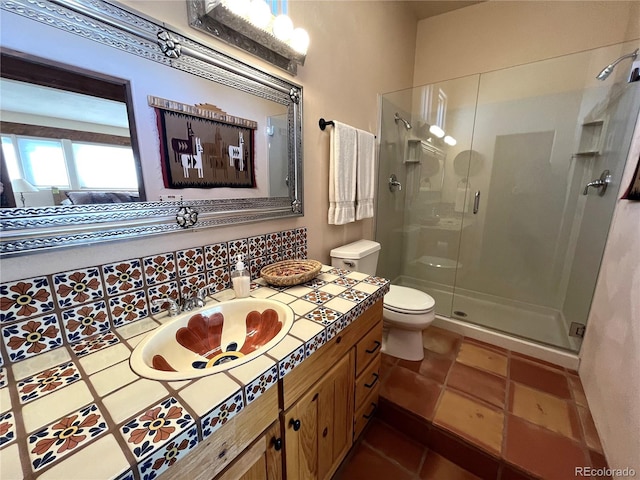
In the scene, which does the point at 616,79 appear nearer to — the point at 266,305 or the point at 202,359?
the point at 266,305

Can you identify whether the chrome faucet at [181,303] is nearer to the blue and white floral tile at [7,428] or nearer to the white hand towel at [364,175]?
the blue and white floral tile at [7,428]

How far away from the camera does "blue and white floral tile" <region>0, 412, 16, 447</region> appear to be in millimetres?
437

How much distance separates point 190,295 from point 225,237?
27cm

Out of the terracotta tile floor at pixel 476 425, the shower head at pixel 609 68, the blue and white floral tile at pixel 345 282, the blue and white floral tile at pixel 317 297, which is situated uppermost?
the shower head at pixel 609 68

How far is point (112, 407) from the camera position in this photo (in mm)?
508

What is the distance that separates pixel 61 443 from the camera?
0.43 meters

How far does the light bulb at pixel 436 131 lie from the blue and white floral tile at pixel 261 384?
8.32 feet

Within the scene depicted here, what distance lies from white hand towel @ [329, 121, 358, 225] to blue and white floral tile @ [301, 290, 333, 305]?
654 mm

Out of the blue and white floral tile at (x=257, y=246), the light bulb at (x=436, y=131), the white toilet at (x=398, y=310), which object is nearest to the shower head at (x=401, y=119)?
the light bulb at (x=436, y=131)

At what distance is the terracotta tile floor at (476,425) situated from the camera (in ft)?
3.67

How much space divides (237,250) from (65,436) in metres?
0.75

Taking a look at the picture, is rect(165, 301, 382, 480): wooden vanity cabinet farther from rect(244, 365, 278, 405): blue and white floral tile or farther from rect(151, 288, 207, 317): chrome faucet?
rect(151, 288, 207, 317): chrome faucet

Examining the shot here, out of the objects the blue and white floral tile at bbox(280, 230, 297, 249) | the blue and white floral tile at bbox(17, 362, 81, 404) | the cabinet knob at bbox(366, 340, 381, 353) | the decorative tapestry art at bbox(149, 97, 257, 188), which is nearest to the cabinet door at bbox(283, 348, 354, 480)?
the cabinet knob at bbox(366, 340, 381, 353)

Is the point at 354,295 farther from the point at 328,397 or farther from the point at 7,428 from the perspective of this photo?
the point at 7,428
